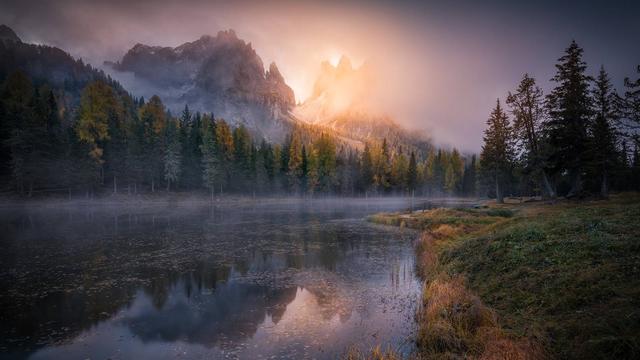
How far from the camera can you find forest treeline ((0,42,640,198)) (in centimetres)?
4600

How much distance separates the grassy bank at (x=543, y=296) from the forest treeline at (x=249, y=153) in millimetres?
30914

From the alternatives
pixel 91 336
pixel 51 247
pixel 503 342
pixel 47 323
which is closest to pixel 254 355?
pixel 91 336

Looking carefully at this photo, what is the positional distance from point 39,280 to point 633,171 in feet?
300

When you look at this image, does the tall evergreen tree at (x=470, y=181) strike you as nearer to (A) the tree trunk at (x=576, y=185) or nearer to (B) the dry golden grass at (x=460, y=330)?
(A) the tree trunk at (x=576, y=185)

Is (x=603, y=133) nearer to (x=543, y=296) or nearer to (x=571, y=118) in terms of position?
(x=571, y=118)

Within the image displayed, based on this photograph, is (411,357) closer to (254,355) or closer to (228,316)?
(254,355)

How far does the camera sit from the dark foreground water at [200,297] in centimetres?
1302

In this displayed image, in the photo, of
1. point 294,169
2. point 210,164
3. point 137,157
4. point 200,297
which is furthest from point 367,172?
point 200,297

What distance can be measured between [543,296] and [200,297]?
16.0 metres

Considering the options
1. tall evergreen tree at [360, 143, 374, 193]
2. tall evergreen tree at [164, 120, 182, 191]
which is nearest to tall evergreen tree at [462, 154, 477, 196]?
tall evergreen tree at [360, 143, 374, 193]

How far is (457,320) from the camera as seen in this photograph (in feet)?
42.5

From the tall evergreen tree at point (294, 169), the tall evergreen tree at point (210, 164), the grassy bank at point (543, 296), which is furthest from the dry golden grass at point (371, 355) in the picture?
the tall evergreen tree at point (294, 169)

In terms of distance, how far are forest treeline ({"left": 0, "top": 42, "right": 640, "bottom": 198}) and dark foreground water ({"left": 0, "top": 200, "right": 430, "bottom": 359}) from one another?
3113 centimetres

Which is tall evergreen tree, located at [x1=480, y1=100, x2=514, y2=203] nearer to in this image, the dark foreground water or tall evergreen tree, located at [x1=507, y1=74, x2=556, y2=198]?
tall evergreen tree, located at [x1=507, y1=74, x2=556, y2=198]
